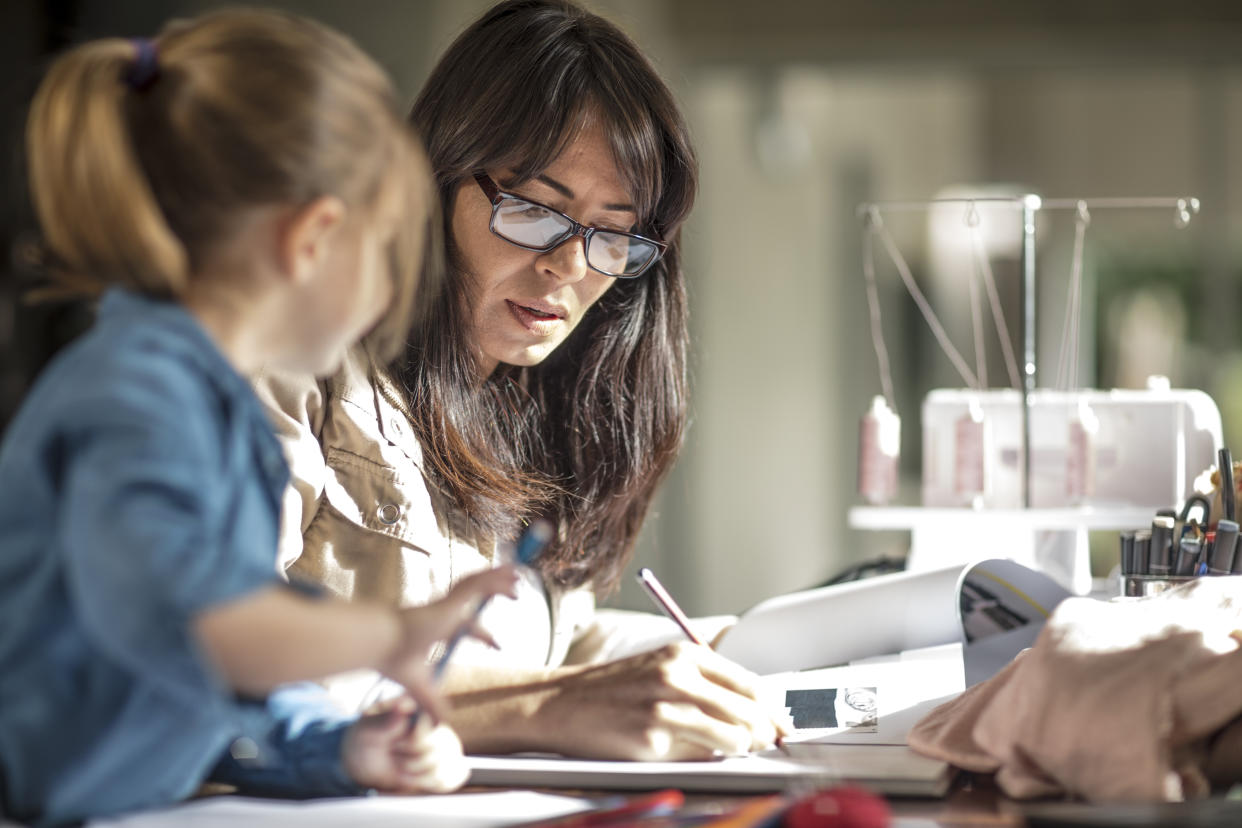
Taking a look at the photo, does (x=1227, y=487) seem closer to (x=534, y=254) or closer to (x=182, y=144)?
(x=534, y=254)

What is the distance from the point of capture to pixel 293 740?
2.35 ft

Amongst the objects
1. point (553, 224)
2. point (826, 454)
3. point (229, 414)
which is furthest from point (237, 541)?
point (826, 454)

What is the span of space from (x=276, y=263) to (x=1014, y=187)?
4.88m

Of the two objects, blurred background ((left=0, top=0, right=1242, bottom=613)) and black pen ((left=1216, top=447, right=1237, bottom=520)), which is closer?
black pen ((left=1216, top=447, right=1237, bottom=520))

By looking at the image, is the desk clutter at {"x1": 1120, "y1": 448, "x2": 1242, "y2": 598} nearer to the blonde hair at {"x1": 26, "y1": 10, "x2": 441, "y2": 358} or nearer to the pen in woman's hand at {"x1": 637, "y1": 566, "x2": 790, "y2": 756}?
the pen in woman's hand at {"x1": 637, "y1": 566, "x2": 790, "y2": 756}

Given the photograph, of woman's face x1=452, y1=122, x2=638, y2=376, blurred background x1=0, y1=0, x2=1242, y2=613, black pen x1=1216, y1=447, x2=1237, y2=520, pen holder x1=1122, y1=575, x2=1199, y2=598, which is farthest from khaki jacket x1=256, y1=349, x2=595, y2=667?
blurred background x1=0, y1=0, x2=1242, y2=613

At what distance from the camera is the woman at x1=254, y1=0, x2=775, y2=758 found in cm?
103

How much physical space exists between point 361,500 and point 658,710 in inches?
15.2

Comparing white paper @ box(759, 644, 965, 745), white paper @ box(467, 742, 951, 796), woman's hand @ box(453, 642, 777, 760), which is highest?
woman's hand @ box(453, 642, 777, 760)

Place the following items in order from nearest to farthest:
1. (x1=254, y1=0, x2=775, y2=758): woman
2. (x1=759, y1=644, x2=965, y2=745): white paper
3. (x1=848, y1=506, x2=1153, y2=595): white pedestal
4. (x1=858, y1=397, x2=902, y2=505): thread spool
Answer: (x1=759, y1=644, x2=965, y2=745): white paper < (x1=254, y1=0, x2=775, y2=758): woman < (x1=848, y1=506, x2=1153, y2=595): white pedestal < (x1=858, y1=397, x2=902, y2=505): thread spool

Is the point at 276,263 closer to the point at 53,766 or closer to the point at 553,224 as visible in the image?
the point at 53,766

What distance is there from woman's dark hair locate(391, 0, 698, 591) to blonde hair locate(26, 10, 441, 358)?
1.92ft

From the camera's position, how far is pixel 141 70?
0.57 meters

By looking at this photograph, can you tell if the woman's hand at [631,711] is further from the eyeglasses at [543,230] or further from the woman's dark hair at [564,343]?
the eyeglasses at [543,230]
